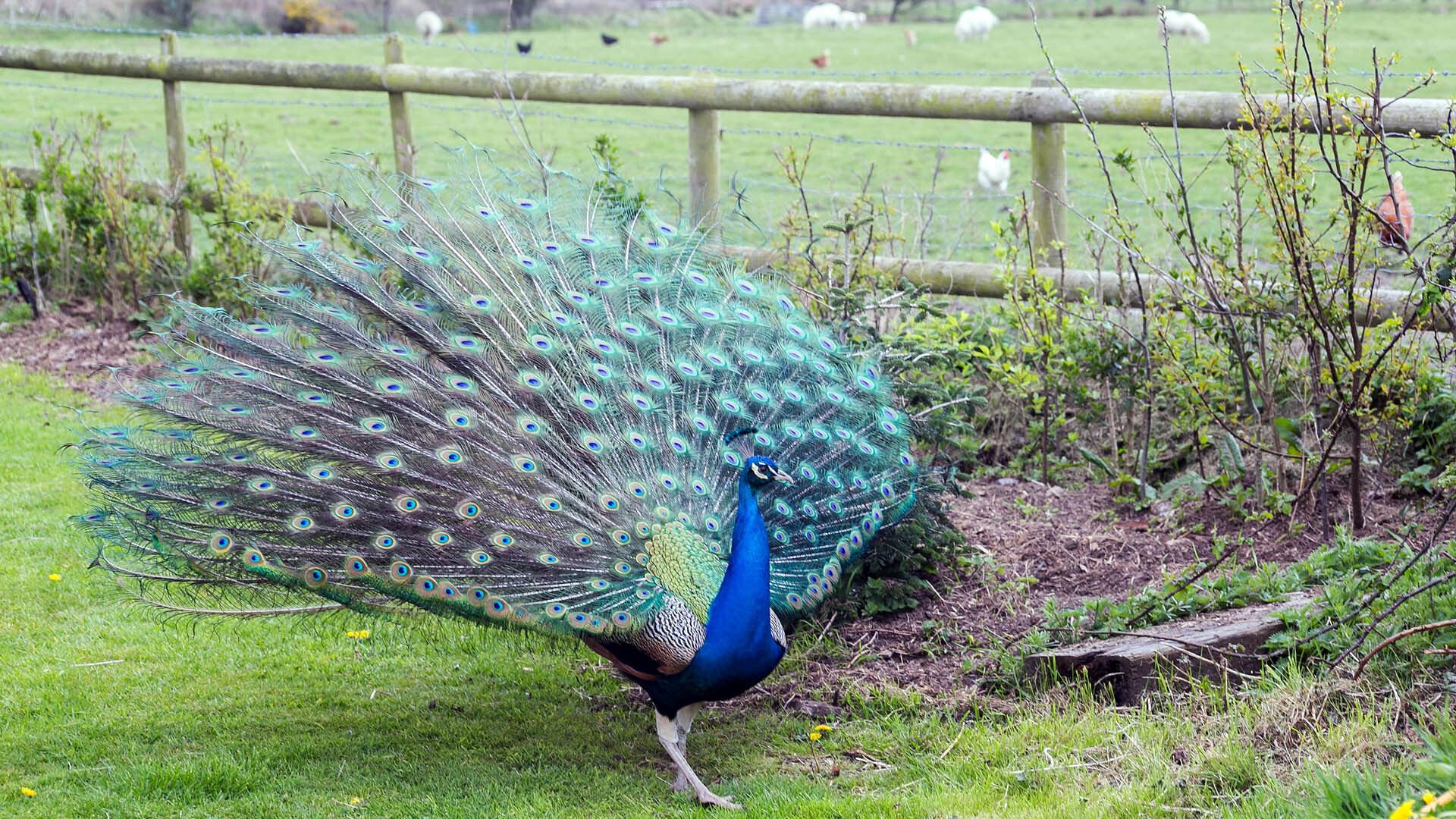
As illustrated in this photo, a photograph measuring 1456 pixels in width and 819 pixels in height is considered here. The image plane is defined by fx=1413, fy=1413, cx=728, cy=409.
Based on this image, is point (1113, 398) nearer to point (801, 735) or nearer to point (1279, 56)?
point (1279, 56)

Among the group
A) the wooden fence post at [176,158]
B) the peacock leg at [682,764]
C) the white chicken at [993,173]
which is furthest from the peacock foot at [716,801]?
the white chicken at [993,173]

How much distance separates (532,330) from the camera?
4.89m

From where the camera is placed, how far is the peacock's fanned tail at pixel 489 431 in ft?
14.6

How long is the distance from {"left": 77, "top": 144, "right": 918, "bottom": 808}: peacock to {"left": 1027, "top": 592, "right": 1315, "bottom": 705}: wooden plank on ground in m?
0.85

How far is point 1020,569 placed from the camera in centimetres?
598

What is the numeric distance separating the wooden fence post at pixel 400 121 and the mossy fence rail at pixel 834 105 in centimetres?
1

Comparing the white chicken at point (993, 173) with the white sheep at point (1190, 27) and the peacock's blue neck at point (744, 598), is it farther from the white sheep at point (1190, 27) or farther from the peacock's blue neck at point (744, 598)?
the white sheep at point (1190, 27)

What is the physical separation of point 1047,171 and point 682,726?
4126mm

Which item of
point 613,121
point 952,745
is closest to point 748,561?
point 952,745

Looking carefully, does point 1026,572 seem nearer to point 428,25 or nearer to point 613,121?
point 613,121

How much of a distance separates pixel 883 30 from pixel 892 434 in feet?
140

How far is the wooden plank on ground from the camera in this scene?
464 centimetres

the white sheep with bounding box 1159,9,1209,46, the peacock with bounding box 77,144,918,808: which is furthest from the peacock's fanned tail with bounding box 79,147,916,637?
the white sheep with bounding box 1159,9,1209,46

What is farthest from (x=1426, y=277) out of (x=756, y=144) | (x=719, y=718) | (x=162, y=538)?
(x=756, y=144)
